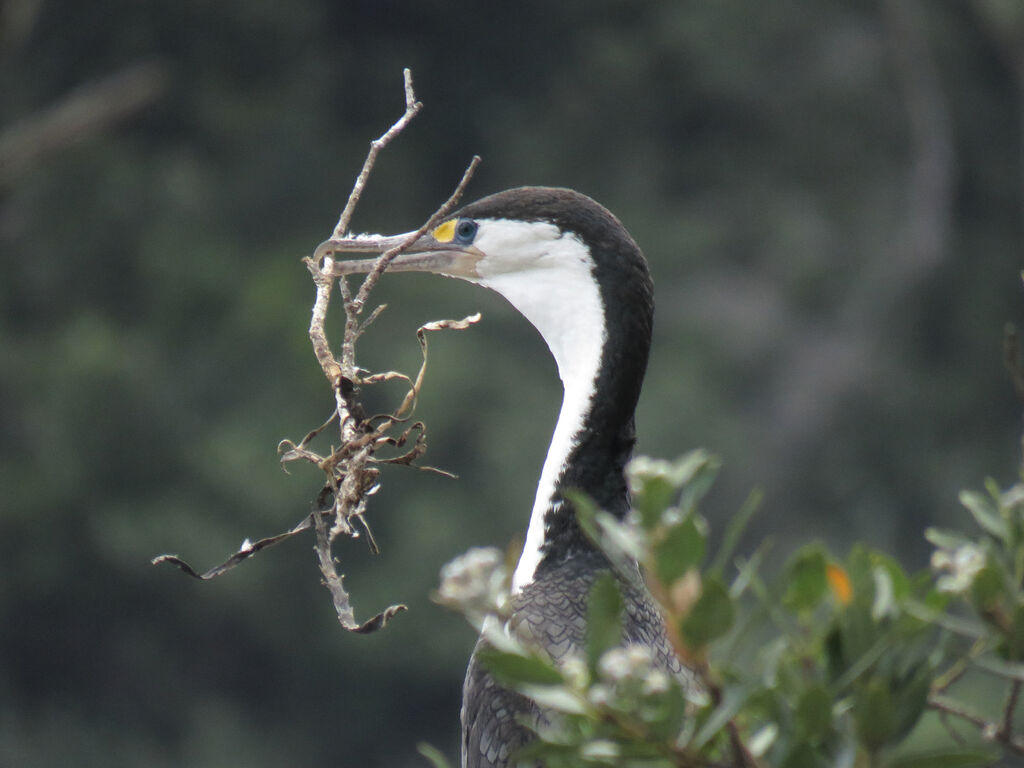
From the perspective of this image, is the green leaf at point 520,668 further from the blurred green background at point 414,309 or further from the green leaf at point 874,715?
the blurred green background at point 414,309

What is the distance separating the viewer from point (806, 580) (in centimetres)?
84

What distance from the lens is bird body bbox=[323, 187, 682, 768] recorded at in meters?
1.69

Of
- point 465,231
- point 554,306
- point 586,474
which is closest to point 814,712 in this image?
point 586,474

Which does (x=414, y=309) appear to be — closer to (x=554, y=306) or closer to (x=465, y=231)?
(x=465, y=231)

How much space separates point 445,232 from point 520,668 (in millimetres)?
1245

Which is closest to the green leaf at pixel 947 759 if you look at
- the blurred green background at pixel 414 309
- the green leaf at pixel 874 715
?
the green leaf at pixel 874 715

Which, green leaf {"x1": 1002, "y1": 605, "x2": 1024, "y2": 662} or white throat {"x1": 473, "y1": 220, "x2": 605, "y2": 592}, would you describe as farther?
white throat {"x1": 473, "y1": 220, "x2": 605, "y2": 592}

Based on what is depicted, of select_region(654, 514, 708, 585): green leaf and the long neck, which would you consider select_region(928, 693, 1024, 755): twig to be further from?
the long neck

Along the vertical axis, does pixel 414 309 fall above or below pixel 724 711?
below

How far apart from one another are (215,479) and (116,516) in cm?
68

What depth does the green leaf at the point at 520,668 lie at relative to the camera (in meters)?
0.79

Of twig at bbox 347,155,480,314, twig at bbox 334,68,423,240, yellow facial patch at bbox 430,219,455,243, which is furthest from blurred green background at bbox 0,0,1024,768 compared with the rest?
twig at bbox 334,68,423,240

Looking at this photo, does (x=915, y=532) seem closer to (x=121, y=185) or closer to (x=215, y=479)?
(x=215, y=479)

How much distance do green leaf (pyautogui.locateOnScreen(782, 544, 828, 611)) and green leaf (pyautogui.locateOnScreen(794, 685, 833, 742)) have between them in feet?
0.18
